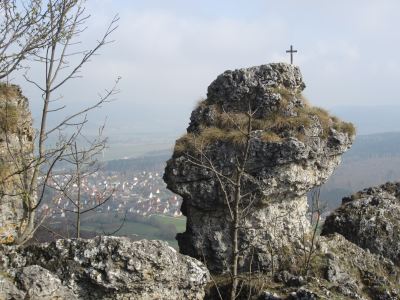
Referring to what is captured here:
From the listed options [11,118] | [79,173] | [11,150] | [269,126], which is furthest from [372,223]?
[11,118]

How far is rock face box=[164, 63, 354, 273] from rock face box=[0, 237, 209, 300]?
6.14 m

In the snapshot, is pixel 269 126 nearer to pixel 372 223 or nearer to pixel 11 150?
pixel 372 223

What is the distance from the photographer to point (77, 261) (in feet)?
28.2

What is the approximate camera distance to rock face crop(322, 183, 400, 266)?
17922mm

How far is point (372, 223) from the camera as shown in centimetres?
1845

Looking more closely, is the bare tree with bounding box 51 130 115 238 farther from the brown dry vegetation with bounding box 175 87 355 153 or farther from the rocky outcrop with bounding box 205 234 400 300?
the brown dry vegetation with bounding box 175 87 355 153

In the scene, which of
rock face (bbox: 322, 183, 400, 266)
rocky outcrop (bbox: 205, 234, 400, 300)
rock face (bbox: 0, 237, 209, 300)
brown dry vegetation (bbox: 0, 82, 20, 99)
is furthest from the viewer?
rock face (bbox: 322, 183, 400, 266)

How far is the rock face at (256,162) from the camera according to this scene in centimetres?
1616

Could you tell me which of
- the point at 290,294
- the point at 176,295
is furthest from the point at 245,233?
the point at 176,295

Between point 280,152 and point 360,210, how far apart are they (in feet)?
18.8

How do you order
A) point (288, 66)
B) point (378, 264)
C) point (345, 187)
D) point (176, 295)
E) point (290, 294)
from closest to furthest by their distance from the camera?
point (176, 295) → point (290, 294) → point (378, 264) → point (288, 66) → point (345, 187)

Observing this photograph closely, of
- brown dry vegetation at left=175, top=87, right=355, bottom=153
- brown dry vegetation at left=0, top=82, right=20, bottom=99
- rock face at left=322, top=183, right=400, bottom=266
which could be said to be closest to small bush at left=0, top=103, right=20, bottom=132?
brown dry vegetation at left=0, top=82, right=20, bottom=99

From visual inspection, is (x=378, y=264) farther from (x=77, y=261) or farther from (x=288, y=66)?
(x=77, y=261)

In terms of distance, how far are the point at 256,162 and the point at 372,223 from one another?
6.22 metres
